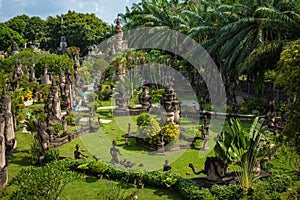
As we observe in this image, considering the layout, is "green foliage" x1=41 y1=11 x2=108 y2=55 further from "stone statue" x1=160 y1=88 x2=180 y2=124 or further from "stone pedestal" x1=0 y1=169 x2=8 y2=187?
"stone pedestal" x1=0 y1=169 x2=8 y2=187

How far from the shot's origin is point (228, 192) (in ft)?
40.6

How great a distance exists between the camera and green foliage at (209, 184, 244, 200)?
12.3 metres

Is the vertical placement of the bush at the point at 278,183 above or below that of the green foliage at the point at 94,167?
below

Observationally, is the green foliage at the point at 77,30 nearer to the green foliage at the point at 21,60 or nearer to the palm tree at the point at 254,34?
the green foliage at the point at 21,60

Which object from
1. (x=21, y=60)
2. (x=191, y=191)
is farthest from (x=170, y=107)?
(x=21, y=60)

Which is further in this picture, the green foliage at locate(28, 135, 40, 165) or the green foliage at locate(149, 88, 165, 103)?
the green foliage at locate(149, 88, 165, 103)

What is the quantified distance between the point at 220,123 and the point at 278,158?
27.5 ft

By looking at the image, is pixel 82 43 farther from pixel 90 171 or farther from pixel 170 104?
pixel 90 171

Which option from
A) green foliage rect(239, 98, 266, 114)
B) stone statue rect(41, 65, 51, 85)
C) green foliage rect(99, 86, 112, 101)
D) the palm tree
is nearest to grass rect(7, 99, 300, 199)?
green foliage rect(239, 98, 266, 114)

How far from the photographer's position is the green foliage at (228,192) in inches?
483

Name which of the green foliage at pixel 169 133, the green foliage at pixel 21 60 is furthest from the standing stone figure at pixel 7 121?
the green foliage at pixel 21 60

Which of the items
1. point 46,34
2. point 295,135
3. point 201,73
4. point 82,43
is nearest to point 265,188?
point 295,135

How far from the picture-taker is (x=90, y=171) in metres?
15.4

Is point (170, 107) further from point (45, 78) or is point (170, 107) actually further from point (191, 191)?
point (45, 78)
